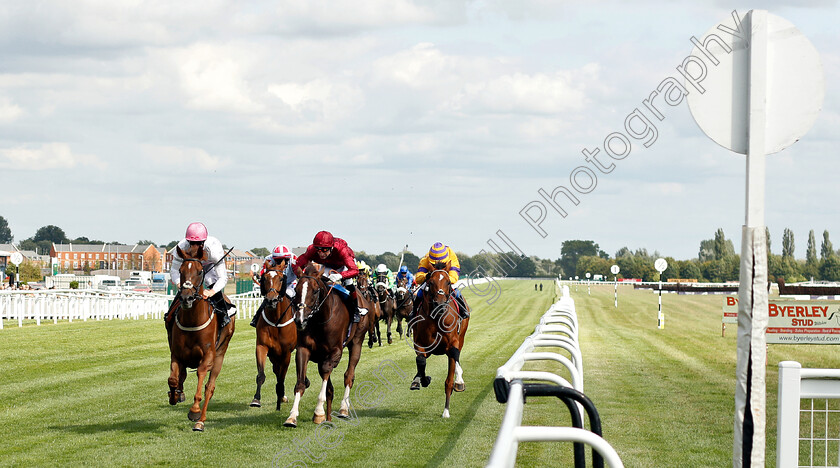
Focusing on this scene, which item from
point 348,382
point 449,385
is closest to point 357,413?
point 348,382

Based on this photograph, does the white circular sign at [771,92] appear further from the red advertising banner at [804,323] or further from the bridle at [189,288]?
the red advertising banner at [804,323]

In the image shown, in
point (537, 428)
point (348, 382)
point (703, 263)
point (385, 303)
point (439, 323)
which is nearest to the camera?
point (537, 428)

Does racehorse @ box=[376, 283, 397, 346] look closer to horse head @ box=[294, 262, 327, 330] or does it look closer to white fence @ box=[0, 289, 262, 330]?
white fence @ box=[0, 289, 262, 330]

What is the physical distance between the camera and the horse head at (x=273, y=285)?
10.4 metres

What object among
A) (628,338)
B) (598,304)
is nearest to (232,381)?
(628,338)

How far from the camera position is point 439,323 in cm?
1053

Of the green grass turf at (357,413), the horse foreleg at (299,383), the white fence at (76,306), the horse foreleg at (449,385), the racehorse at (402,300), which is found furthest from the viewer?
the white fence at (76,306)

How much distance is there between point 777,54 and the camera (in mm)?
3654

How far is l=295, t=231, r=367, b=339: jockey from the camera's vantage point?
10.0m

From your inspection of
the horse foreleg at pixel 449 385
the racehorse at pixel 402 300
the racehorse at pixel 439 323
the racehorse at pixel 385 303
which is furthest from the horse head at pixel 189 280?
the racehorse at pixel 385 303

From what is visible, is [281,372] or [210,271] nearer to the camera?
[210,271]

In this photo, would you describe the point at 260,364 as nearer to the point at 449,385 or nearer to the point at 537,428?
the point at 449,385

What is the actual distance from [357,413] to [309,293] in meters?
1.75

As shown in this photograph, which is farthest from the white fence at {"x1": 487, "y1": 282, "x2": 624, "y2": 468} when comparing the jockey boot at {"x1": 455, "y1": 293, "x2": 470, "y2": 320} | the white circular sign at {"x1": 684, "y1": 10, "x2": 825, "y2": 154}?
the jockey boot at {"x1": 455, "y1": 293, "x2": 470, "y2": 320}
